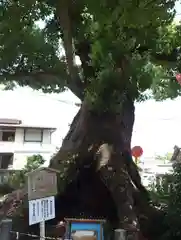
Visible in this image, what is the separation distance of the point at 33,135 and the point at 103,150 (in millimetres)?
19245

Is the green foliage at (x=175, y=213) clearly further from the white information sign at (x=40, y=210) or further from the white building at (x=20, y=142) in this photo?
the white building at (x=20, y=142)

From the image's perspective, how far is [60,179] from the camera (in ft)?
27.1

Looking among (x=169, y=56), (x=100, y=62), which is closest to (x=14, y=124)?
(x=169, y=56)

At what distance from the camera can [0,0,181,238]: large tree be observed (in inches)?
206

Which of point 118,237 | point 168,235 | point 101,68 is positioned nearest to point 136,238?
point 168,235

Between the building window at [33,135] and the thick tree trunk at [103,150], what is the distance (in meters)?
18.0

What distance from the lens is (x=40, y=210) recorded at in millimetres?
4453

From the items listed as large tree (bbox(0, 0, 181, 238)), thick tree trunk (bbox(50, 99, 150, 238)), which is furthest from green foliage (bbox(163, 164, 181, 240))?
thick tree trunk (bbox(50, 99, 150, 238))

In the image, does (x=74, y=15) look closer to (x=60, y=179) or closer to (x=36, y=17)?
(x=36, y=17)

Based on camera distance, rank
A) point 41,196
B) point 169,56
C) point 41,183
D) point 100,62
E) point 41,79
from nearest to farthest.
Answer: point 41,196
point 41,183
point 100,62
point 169,56
point 41,79

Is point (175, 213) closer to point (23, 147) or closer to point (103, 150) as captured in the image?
point (103, 150)

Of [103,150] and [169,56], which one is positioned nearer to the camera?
[169,56]

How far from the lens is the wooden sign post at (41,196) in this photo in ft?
14.3

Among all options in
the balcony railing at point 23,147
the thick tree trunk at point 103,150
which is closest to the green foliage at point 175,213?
the thick tree trunk at point 103,150
